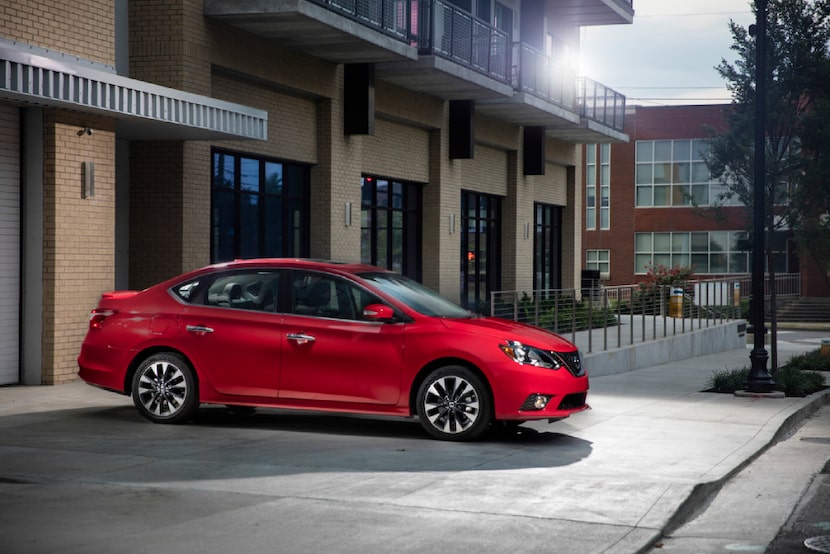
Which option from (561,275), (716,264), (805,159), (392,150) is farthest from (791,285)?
(392,150)

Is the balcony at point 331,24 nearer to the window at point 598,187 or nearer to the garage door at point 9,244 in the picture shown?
the garage door at point 9,244

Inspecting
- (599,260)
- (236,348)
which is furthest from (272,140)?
(599,260)

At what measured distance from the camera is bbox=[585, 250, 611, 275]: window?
65.9m

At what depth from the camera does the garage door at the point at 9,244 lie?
561 inches

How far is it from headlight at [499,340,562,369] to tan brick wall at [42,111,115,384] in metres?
6.61

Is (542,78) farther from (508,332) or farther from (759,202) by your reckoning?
(508,332)

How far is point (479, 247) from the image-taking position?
3025 cm

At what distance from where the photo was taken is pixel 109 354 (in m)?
11.6

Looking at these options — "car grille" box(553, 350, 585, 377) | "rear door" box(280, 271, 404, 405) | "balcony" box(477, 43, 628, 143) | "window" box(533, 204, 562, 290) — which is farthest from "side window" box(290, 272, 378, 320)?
"window" box(533, 204, 562, 290)

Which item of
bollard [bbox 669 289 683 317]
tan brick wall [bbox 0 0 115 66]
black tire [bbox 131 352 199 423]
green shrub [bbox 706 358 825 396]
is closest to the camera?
black tire [bbox 131 352 199 423]

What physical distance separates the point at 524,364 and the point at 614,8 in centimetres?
2495

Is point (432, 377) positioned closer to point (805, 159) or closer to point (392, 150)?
point (392, 150)

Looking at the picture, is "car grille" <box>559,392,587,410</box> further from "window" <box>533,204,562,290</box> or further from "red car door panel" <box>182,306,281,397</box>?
"window" <box>533,204,562,290</box>

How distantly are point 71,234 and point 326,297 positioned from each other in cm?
502
